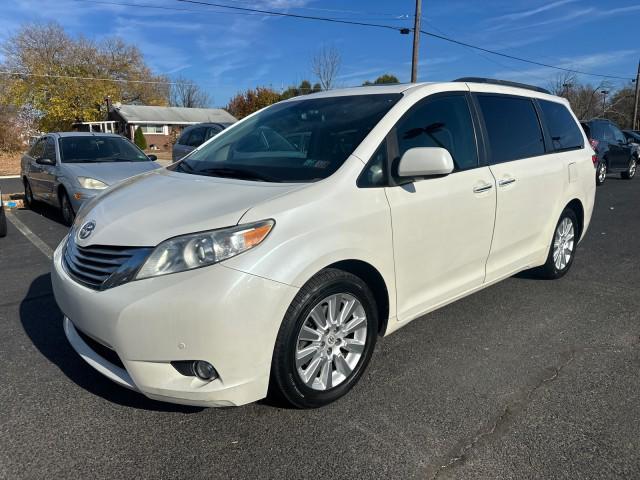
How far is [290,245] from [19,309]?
3.04m

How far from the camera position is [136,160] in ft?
27.5

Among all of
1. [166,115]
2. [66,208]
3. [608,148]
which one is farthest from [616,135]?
[166,115]

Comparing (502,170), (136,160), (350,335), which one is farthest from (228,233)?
(136,160)

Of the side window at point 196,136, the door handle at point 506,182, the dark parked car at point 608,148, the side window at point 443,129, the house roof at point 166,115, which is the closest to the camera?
the side window at point 443,129

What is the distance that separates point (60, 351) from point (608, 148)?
49.7ft

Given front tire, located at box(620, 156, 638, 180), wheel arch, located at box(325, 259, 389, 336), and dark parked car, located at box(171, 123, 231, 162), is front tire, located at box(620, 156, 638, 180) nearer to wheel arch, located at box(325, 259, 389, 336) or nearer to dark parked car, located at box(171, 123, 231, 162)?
dark parked car, located at box(171, 123, 231, 162)

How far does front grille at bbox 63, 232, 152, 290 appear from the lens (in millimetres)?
2375

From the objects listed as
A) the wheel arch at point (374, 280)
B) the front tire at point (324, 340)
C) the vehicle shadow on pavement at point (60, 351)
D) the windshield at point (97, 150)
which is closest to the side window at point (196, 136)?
the windshield at point (97, 150)

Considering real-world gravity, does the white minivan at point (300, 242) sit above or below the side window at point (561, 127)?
below

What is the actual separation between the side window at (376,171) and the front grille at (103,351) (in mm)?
1582

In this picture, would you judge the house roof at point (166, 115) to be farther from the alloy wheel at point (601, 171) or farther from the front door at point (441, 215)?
the front door at point (441, 215)

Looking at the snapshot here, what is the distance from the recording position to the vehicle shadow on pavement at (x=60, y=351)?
2.80m

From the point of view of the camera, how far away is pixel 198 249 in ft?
7.61

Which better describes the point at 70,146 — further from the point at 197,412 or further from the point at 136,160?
the point at 197,412
